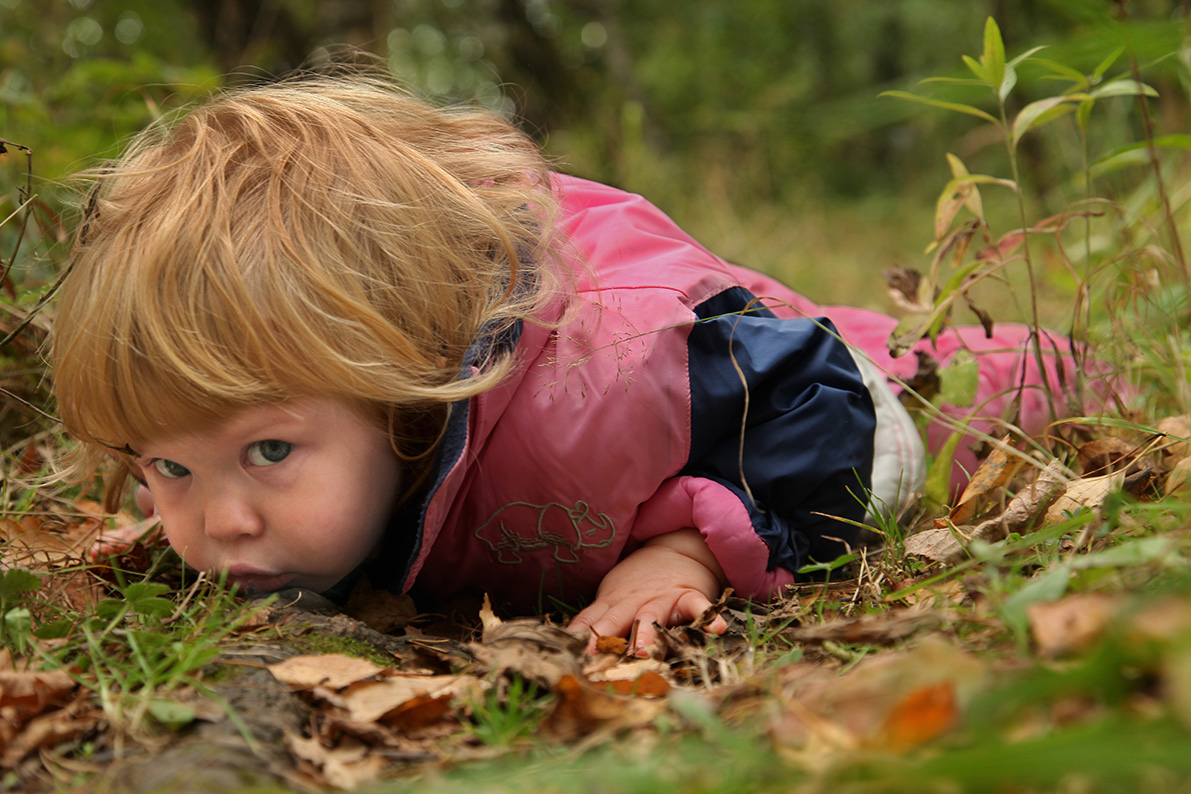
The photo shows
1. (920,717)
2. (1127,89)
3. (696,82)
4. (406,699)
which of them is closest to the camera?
(920,717)

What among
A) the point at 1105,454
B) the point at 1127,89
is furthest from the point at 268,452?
the point at 1127,89

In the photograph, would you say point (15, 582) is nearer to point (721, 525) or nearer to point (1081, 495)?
point (721, 525)

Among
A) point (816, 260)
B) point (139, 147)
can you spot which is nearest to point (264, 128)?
point (139, 147)

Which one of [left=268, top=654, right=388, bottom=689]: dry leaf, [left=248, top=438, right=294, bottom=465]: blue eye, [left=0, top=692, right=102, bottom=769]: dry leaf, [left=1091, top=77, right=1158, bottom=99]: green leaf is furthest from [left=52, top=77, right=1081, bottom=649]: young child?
[left=1091, top=77, right=1158, bottom=99]: green leaf

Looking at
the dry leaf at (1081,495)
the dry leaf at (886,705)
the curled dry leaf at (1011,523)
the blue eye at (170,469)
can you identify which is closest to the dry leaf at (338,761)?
the dry leaf at (886,705)

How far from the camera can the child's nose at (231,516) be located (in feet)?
5.40

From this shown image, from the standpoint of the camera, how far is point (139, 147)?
6.61ft

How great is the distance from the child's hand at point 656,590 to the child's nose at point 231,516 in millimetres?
594

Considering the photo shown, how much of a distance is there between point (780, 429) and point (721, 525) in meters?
0.26

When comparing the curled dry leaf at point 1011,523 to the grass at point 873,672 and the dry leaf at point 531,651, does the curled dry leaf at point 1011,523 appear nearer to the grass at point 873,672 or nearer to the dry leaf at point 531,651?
the grass at point 873,672

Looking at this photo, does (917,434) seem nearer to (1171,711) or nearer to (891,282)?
(891,282)

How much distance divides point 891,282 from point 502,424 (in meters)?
1.00

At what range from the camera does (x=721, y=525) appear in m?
1.83

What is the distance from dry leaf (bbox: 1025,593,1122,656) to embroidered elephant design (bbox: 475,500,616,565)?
0.98 metres
